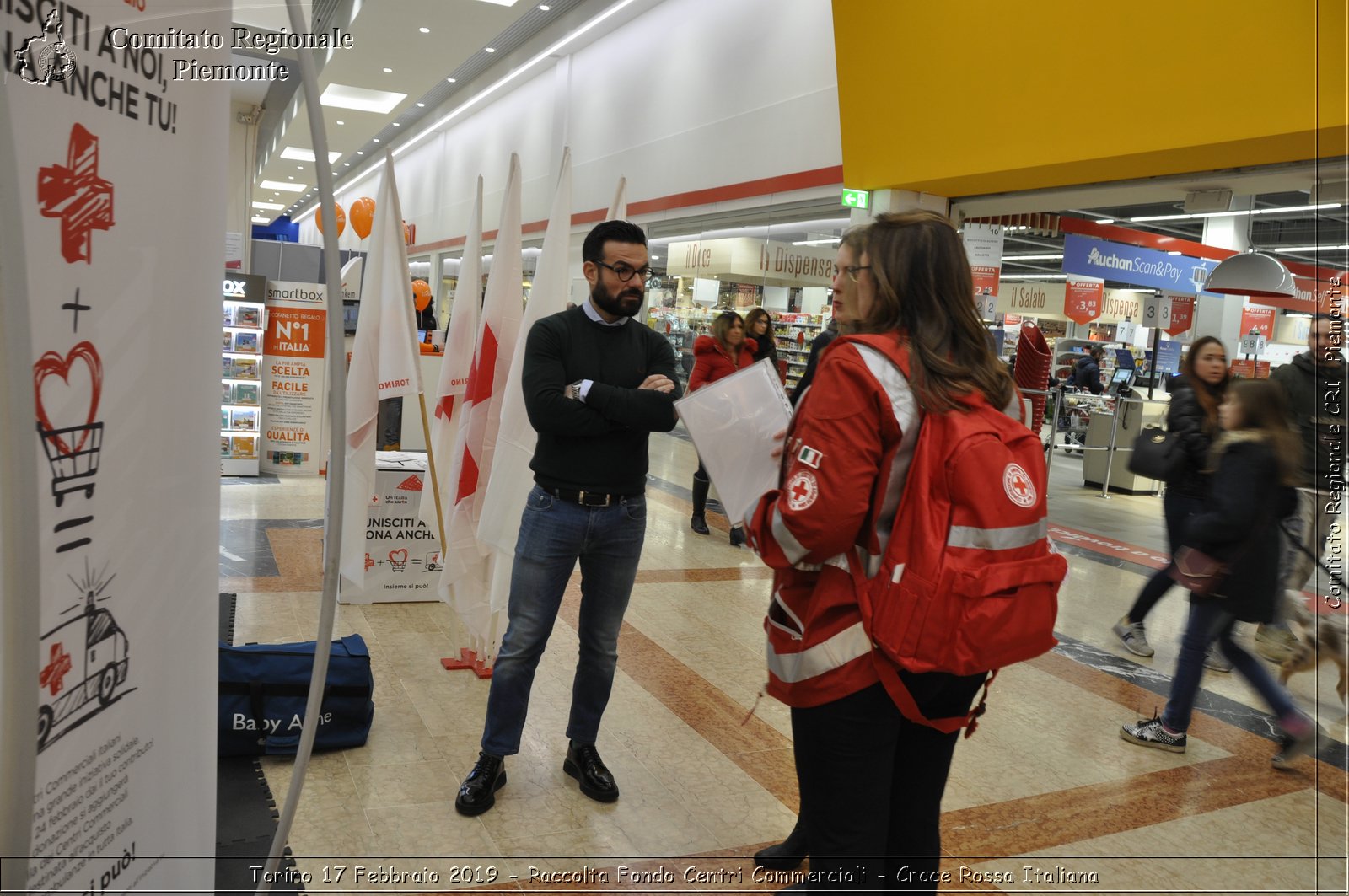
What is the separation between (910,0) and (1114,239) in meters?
4.75

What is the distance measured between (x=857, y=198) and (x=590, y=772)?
6362 millimetres

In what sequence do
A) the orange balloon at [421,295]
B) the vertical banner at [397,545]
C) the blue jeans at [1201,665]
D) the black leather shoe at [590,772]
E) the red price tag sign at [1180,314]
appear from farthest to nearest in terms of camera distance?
the red price tag sign at [1180,314] < the orange balloon at [421,295] < the vertical banner at [397,545] < the blue jeans at [1201,665] < the black leather shoe at [590,772]

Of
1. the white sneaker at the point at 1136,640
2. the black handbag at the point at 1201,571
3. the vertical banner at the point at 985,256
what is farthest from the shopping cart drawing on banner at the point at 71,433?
the vertical banner at the point at 985,256

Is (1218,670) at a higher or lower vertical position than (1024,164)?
lower

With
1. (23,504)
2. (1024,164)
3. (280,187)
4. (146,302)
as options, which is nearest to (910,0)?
(1024,164)

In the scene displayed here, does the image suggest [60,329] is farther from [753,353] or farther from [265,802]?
[753,353]

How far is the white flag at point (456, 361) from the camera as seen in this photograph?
3.94 m

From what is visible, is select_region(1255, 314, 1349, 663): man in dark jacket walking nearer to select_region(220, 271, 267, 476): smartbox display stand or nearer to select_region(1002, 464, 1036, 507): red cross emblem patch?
select_region(1002, 464, 1036, 507): red cross emblem patch

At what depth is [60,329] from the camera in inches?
41.0

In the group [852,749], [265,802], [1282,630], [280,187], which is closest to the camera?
[852,749]

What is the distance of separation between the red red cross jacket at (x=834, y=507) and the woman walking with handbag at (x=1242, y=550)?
2482 millimetres

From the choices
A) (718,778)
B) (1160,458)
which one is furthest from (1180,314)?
(718,778)

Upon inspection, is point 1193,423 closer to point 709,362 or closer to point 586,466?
point 709,362

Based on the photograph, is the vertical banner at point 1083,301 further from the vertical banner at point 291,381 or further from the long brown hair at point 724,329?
the vertical banner at point 291,381
